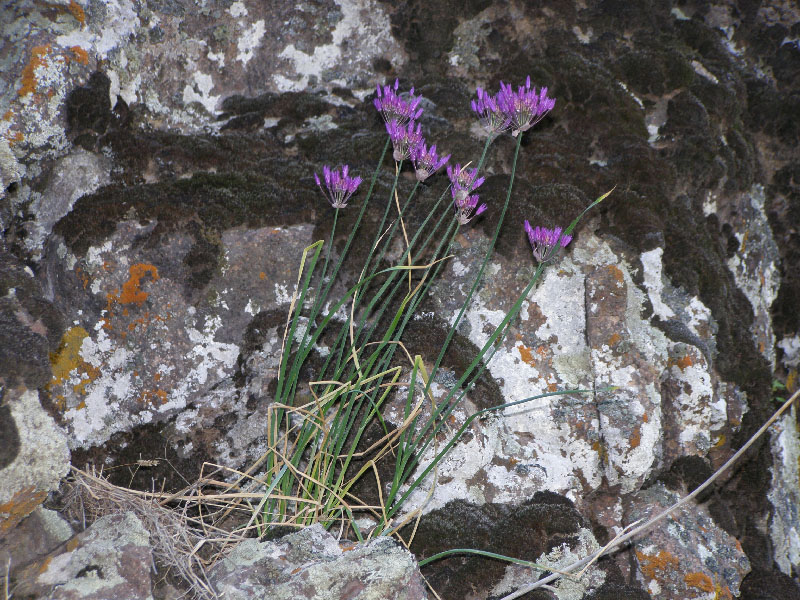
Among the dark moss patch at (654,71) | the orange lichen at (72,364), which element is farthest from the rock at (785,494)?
the orange lichen at (72,364)

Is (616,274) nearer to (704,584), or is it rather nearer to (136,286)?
(704,584)

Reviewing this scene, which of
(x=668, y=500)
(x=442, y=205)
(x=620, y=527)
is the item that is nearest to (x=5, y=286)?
(x=442, y=205)

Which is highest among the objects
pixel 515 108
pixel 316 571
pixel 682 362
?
pixel 515 108

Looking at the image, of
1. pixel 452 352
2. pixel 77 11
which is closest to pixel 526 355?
pixel 452 352

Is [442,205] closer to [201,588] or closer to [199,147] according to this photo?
[199,147]

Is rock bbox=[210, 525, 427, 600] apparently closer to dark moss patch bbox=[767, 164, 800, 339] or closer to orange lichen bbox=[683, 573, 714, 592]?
orange lichen bbox=[683, 573, 714, 592]
